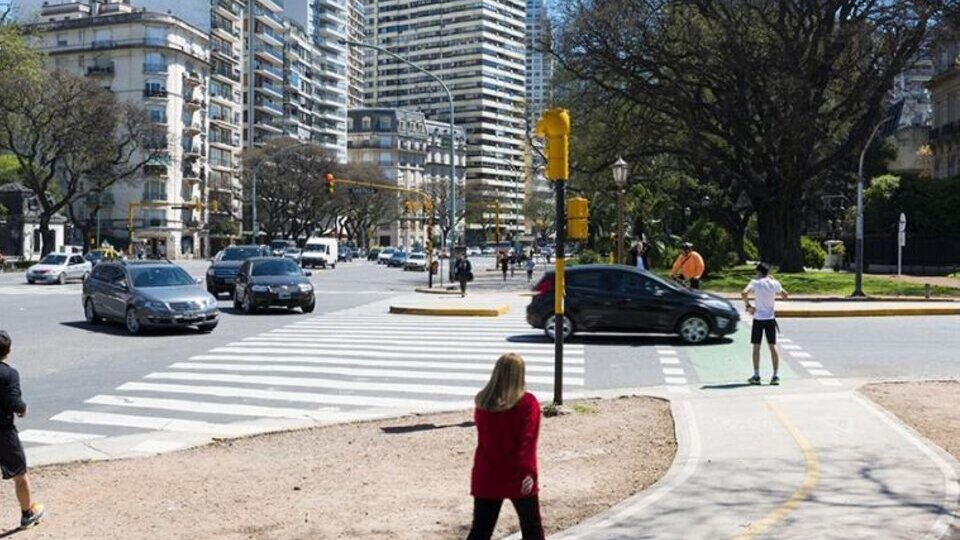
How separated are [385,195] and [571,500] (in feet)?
369

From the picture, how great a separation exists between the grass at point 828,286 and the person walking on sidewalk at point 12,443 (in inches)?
1121

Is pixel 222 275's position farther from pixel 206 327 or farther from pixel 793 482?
pixel 793 482

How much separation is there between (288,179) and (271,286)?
72673 mm

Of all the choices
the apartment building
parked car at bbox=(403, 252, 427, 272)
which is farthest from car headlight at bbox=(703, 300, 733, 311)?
the apartment building

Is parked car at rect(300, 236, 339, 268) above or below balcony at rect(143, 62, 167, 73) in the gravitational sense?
below

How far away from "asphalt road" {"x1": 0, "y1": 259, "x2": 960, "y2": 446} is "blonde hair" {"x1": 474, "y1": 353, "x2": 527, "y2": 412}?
675cm

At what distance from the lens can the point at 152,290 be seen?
20953 millimetres

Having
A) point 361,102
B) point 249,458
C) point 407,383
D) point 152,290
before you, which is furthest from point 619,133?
point 361,102

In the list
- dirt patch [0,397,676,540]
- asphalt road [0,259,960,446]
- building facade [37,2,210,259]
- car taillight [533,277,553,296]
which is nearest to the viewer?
dirt patch [0,397,676,540]

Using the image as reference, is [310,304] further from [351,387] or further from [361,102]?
[361,102]

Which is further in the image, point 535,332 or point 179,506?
point 535,332

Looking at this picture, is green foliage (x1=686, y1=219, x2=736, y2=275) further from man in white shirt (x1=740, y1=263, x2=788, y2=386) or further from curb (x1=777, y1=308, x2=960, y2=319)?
man in white shirt (x1=740, y1=263, x2=788, y2=386)

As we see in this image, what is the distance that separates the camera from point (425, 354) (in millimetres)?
17016

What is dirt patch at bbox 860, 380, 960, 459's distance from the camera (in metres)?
9.52
